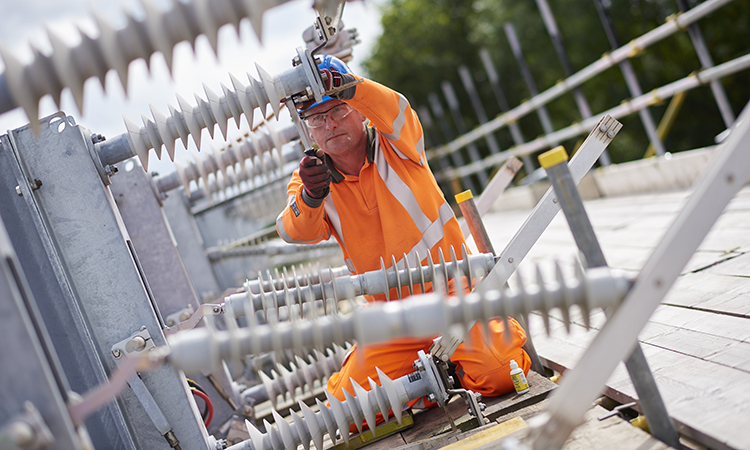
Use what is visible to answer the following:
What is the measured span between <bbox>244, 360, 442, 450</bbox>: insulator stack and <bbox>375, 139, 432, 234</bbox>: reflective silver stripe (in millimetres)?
684

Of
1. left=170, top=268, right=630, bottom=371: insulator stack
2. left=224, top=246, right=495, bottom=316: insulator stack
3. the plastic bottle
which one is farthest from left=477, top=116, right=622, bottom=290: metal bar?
left=170, top=268, right=630, bottom=371: insulator stack

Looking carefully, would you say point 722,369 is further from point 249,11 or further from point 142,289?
point 142,289

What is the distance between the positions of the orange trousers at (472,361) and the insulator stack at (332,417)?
0.13 meters

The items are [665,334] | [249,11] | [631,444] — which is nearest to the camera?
[249,11]

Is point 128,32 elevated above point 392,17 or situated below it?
below

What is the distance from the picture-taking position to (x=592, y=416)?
1.57 metres

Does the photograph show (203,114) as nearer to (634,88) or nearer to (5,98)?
(5,98)

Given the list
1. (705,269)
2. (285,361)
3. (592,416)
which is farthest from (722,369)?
(285,361)

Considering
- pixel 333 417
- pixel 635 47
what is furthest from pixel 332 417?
pixel 635 47

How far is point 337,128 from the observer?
2375mm

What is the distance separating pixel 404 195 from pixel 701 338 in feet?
3.88

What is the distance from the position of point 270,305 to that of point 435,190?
93cm

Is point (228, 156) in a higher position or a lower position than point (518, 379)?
higher

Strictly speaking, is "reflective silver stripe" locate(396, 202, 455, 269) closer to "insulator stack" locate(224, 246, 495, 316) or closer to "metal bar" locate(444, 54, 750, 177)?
"insulator stack" locate(224, 246, 495, 316)
